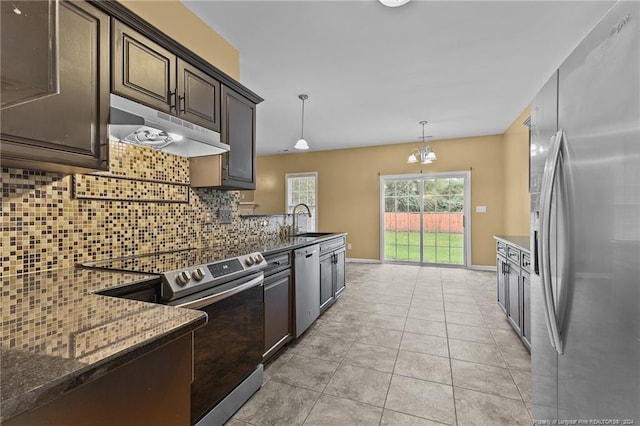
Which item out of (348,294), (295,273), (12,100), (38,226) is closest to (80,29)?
(12,100)

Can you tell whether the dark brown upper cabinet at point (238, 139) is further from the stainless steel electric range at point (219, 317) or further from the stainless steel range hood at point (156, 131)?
the stainless steel electric range at point (219, 317)

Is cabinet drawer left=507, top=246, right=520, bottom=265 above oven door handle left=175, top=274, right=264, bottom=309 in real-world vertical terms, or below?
above

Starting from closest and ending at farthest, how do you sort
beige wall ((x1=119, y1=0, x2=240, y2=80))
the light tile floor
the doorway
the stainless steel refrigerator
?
the stainless steel refrigerator < the light tile floor < beige wall ((x1=119, y1=0, x2=240, y2=80)) < the doorway

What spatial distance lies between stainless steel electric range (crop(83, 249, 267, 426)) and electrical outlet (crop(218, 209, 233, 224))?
2.70ft

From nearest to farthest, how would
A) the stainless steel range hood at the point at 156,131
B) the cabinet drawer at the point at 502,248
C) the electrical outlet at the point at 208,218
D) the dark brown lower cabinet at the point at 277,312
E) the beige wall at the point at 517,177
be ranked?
the stainless steel range hood at the point at 156,131
the dark brown lower cabinet at the point at 277,312
the electrical outlet at the point at 208,218
the cabinet drawer at the point at 502,248
the beige wall at the point at 517,177

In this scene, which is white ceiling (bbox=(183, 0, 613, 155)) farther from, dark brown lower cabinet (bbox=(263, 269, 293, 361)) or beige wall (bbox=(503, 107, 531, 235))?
dark brown lower cabinet (bbox=(263, 269, 293, 361))

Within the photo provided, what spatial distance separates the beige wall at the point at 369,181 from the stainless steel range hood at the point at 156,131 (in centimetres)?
495

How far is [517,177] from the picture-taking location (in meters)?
4.82

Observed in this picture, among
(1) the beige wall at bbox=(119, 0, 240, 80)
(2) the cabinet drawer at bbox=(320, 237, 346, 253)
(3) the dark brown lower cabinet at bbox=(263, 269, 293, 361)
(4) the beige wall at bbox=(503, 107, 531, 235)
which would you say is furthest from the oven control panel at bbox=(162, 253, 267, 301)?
(4) the beige wall at bbox=(503, 107, 531, 235)

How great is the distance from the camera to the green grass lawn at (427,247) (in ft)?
19.7

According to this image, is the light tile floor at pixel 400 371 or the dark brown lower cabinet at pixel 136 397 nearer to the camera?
the dark brown lower cabinet at pixel 136 397

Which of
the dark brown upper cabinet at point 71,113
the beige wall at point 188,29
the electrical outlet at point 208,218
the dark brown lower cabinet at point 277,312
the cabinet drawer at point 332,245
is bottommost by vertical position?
the dark brown lower cabinet at point 277,312

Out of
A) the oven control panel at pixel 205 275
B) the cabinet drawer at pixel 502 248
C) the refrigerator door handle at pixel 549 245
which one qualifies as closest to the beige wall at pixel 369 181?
the cabinet drawer at pixel 502 248

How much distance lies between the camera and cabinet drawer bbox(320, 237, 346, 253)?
3268 mm
